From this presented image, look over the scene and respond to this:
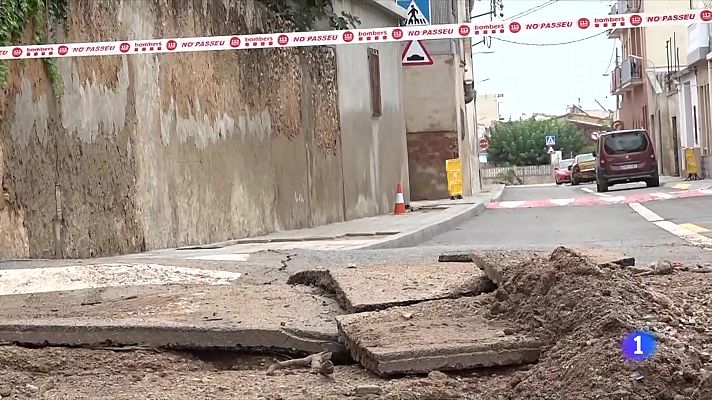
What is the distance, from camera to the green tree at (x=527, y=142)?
88500mm

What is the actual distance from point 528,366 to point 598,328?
14.8 inches

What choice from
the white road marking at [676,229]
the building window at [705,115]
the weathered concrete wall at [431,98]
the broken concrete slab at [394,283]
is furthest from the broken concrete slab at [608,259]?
the building window at [705,115]

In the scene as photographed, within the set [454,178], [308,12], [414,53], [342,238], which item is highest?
[308,12]

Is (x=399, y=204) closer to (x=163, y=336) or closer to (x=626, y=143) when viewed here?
(x=626, y=143)

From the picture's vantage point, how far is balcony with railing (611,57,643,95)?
55.7 m

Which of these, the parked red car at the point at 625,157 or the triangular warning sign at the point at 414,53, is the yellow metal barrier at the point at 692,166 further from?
the triangular warning sign at the point at 414,53

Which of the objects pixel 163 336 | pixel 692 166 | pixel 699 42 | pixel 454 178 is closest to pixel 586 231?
pixel 163 336

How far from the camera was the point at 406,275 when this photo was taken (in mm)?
6773

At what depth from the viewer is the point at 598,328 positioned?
14.1ft

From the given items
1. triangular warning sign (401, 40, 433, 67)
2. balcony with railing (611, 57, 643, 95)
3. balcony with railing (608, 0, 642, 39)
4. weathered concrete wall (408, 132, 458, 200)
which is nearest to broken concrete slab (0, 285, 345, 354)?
triangular warning sign (401, 40, 433, 67)

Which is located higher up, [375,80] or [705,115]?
[375,80]

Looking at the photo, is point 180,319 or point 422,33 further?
point 422,33

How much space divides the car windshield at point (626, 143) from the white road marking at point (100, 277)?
75.9 ft

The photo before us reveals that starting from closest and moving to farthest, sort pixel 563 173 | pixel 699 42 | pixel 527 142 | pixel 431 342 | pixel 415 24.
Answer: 1. pixel 431 342
2. pixel 415 24
3. pixel 699 42
4. pixel 563 173
5. pixel 527 142
